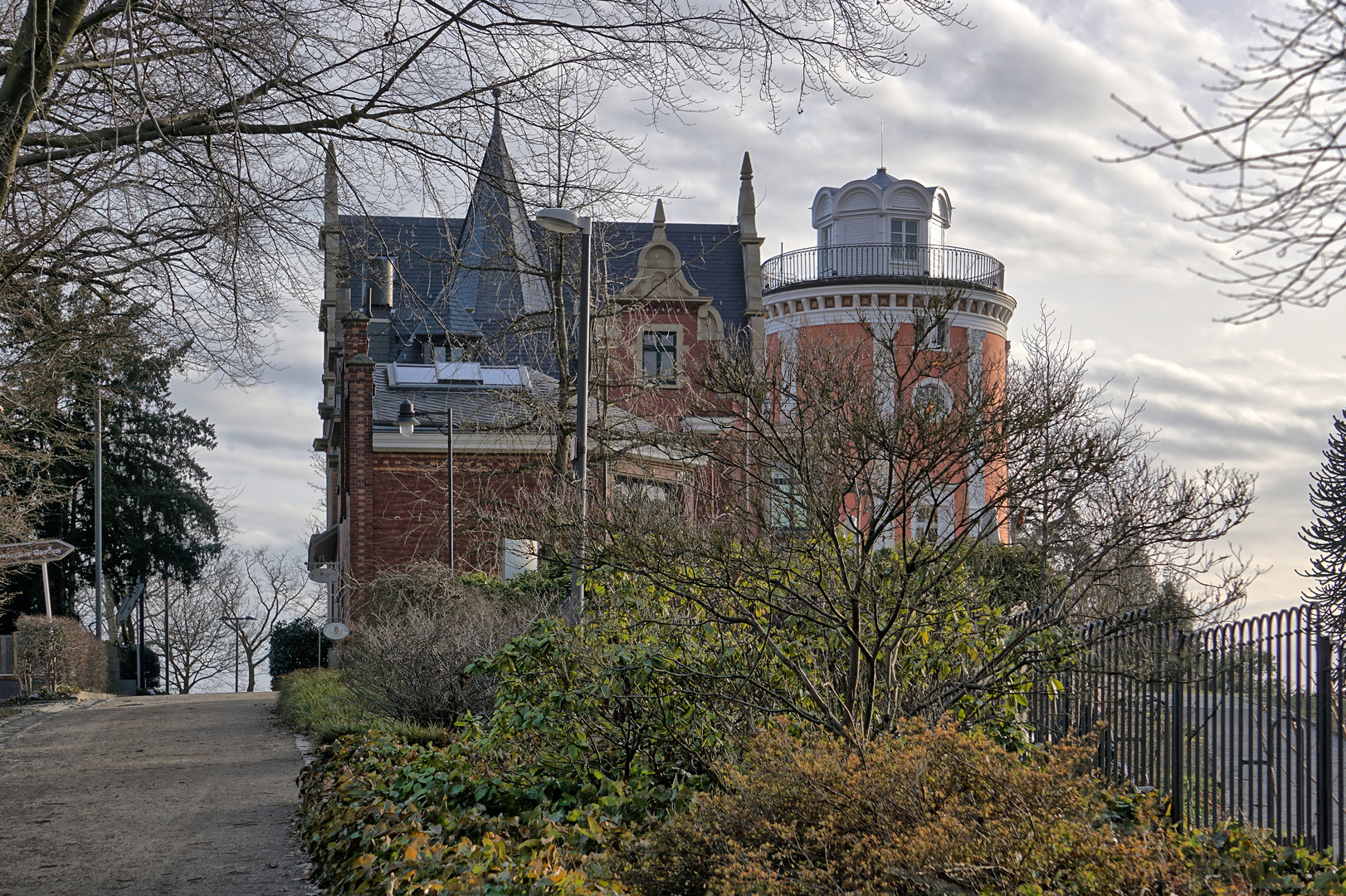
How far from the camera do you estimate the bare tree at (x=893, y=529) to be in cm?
762

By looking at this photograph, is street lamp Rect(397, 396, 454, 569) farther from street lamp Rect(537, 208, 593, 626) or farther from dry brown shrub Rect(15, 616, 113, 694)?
street lamp Rect(537, 208, 593, 626)

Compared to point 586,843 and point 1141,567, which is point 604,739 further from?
point 1141,567

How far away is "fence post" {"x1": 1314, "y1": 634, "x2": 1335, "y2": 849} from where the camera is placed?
7855 millimetres

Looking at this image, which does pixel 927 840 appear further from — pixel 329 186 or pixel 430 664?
pixel 430 664

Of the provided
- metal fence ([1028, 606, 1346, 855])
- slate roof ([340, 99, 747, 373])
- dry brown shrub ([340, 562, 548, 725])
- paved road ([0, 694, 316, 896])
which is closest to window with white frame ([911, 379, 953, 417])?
metal fence ([1028, 606, 1346, 855])

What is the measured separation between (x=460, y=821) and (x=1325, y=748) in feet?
17.9

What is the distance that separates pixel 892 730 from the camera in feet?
25.6

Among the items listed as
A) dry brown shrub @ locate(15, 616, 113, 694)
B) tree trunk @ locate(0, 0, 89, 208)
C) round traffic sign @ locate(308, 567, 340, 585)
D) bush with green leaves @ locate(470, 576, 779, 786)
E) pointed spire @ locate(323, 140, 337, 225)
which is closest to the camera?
bush with green leaves @ locate(470, 576, 779, 786)

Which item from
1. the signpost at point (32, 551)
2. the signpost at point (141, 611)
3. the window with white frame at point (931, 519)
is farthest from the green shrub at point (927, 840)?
the signpost at point (141, 611)

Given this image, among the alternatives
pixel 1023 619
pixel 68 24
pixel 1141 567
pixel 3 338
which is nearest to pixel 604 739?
pixel 1023 619

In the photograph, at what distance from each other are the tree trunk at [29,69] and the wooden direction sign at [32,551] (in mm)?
15160

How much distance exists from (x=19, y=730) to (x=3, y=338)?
23.0ft

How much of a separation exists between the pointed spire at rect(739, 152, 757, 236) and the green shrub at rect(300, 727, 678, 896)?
31526mm

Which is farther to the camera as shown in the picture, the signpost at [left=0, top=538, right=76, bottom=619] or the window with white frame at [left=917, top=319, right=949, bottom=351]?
the signpost at [left=0, top=538, right=76, bottom=619]
